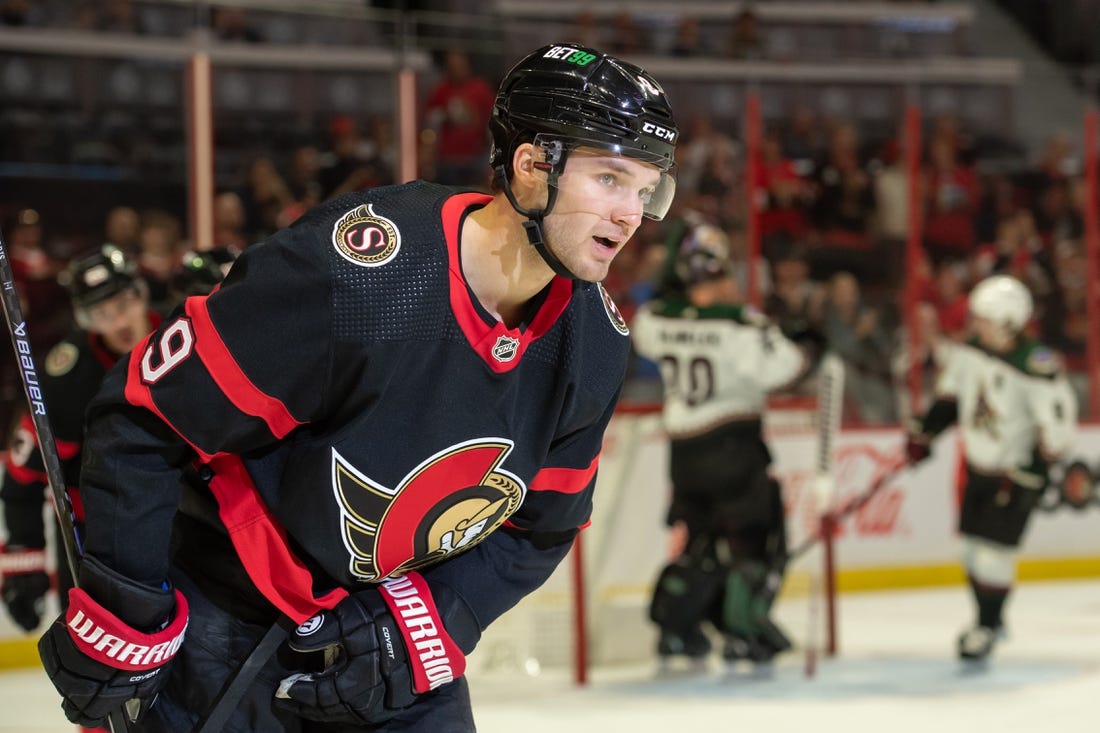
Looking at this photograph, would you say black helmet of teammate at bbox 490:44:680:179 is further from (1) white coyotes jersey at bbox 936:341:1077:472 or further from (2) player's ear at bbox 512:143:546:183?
(1) white coyotes jersey at bbox 936:341:1077:472

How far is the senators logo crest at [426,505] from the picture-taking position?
5.92 ft

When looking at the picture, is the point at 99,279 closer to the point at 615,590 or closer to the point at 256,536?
the point at 256,536

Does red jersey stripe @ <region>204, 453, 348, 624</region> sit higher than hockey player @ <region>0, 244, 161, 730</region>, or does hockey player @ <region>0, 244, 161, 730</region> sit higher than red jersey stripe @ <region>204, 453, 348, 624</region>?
red jersey stripe @ <region>204, 453, 348, 624</region>

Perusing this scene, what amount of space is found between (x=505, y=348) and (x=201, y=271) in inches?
78.3

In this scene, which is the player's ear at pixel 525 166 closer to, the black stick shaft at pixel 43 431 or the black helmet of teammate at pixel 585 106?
the black helmet of teammate at pixel 585 106

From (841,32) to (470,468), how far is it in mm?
10211

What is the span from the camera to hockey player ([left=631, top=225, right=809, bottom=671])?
564 centimetres

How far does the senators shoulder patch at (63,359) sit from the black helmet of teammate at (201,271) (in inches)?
11.2

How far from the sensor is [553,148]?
181cm

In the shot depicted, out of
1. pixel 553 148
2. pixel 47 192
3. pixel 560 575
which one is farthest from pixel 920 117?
pixel 553 148

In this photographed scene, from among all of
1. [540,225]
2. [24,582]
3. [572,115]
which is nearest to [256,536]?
[540,225]

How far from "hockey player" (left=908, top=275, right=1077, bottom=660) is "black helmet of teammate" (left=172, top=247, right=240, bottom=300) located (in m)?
3.24

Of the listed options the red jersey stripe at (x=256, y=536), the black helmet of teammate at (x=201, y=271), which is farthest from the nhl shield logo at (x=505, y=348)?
the black helmet of teammate at (x=201, y=271)

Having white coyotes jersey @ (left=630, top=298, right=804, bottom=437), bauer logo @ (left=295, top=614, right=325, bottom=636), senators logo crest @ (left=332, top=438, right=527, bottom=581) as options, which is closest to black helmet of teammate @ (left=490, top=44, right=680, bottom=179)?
senators logo crest @ (left=332, top=438, right=527, bottom=581)
